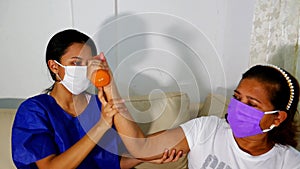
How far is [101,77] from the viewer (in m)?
1.00

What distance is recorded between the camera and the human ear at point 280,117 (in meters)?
1.09

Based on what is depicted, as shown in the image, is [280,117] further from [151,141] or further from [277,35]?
[277,35]

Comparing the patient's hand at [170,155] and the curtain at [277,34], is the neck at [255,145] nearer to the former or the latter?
the patient's hand at [170,155]

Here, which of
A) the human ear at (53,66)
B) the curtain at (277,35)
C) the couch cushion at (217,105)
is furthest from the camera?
the curtain at (277,35)

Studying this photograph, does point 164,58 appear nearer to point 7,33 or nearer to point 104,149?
point 104,149

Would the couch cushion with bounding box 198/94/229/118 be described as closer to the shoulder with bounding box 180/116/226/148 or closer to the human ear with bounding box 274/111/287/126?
the shoulder with bounding box 180/116/226/148

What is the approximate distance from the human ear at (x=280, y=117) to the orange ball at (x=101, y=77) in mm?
597

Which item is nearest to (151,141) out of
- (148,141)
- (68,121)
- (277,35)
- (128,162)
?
(148,141)

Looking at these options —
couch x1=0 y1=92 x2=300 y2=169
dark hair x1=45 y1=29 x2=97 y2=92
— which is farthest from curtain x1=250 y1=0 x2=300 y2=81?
dark hair x1=45 y1=29 x2=97 y2=92

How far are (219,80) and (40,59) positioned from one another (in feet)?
3.58

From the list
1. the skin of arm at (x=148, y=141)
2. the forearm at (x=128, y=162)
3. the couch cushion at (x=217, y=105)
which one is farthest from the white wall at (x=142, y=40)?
the forearm at (x=128, y=162)

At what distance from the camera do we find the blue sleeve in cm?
110

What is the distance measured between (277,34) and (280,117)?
2.01 ft

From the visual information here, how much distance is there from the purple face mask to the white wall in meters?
0.13
